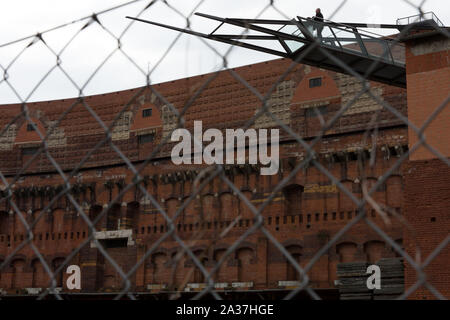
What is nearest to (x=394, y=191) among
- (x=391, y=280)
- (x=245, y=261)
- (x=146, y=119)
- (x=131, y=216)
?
(x=245, y=261)

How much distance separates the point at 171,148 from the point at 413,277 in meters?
14.9

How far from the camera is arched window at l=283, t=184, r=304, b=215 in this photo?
2211cm

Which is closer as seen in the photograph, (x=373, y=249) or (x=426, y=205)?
(x=426, y=205)

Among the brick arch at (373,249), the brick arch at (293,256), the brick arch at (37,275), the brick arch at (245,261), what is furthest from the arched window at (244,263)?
the brick arch at (37,275)

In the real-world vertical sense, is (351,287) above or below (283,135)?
below

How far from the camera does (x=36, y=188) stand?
26828 millimetres

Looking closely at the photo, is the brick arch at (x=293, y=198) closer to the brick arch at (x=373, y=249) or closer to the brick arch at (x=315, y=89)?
the brick arch at (x=373, y=249)

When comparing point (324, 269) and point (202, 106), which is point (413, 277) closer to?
point (324, 269)

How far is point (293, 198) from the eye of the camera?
22344 millimetres

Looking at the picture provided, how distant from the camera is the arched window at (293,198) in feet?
72.5

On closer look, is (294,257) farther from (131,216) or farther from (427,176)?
(427,176)
